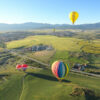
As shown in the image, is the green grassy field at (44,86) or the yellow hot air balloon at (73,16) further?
the yellow hot air balloon at (73,16)

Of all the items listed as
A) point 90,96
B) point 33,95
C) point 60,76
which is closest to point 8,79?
point 33,95

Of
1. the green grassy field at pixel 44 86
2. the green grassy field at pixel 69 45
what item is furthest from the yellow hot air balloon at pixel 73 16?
the green grassy field at pixel 44 86

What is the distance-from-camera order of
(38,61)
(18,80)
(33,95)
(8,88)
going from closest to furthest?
(33,95), (8,88), (18,80), (38,61)

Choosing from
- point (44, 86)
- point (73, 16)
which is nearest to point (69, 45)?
point (73, 16)

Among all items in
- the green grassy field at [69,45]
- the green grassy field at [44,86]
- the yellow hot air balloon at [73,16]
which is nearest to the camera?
the green grassy field at [44,86]

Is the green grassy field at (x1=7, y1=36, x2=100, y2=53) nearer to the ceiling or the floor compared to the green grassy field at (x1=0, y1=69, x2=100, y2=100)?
nearer to the ceiling

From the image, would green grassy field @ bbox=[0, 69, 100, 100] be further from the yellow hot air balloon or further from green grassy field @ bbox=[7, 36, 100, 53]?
green grassy field @ bbox=[7, 36, 100, 53]

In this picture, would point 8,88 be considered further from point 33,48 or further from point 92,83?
point 33,48

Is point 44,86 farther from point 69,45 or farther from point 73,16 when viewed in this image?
point 69,45

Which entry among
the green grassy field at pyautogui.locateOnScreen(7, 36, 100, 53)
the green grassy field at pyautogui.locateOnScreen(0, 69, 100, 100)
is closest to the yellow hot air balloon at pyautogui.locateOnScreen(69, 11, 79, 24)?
the green grassy field at pyautogui.locateOnScreen(7, 36, 100, 53)

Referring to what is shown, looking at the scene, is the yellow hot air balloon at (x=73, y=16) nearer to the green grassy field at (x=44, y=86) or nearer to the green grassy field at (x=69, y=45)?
the green grassy field at (x=69, y=45)

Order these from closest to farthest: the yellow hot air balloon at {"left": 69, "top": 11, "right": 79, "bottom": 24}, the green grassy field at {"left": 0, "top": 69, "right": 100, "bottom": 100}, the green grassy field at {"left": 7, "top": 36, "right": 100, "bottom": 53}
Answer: the green grassy field at {"left": 0, "top": 69, "right": 100, "bottom": 100}
the yellow hot air balloon at {"left": 69, "top": 11, "right": 79, "bottom": 24}
the green grassy field at {"left": 7, "top": 36, "right": 100, "bottom": 53}
